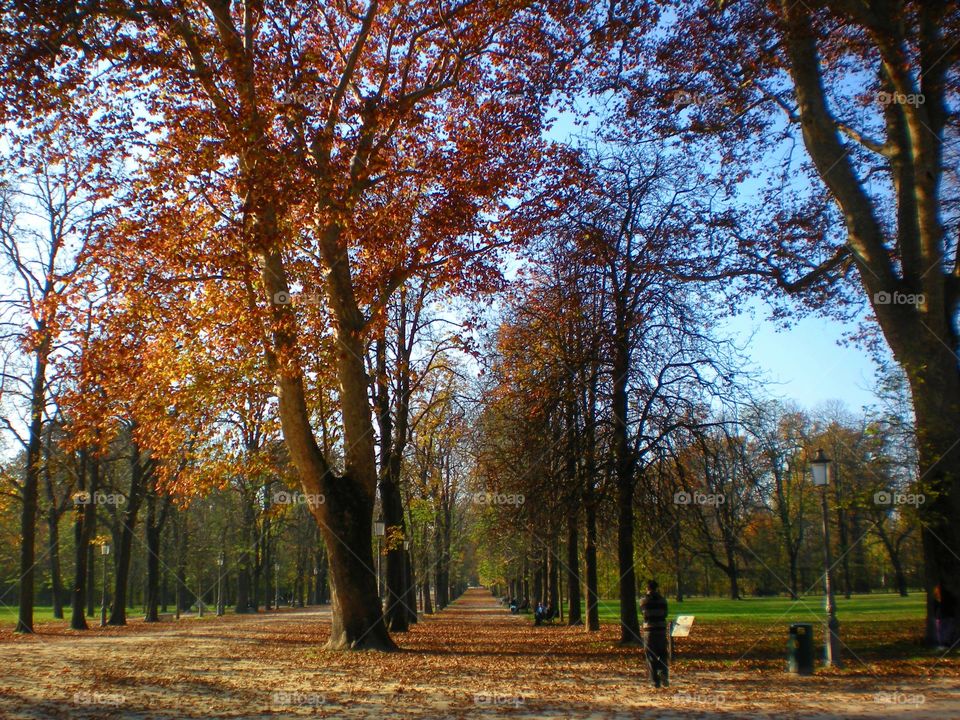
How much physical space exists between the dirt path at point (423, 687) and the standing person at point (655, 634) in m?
0.25

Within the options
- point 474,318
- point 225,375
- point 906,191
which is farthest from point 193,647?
point 906,191

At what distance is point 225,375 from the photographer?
54.0 ft

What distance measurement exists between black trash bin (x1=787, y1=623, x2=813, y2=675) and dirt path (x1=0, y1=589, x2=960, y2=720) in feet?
1.18

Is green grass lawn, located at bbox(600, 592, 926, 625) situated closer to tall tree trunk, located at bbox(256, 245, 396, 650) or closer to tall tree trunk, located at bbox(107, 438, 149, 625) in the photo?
tall tree trunk, located at bbox(256, 245, 396, 650)

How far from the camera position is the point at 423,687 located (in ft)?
40.2

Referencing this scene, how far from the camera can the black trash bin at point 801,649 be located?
531 inches

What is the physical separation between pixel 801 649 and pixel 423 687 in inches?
258

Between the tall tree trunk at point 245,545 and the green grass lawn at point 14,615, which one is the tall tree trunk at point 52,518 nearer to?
the green grass lawn at point 14,615

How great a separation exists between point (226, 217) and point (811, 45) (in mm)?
12264

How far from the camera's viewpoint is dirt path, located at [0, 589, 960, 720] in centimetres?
975

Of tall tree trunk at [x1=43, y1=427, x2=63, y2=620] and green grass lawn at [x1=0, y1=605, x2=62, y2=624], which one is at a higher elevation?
tall tree trunk at [x1=43, y1=427, x2=63, y2=620]

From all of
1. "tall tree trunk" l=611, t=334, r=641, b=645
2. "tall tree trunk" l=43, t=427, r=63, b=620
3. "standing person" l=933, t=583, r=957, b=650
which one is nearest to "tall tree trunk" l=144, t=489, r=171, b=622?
"tall tree trunk" l=43, t=427, r=63, b=620

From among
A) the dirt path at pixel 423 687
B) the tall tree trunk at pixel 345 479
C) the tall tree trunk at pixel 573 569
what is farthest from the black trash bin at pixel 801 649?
the tall tree trunk at pixel 573 569

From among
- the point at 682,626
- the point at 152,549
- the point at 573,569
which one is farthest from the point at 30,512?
the point at 682,626
